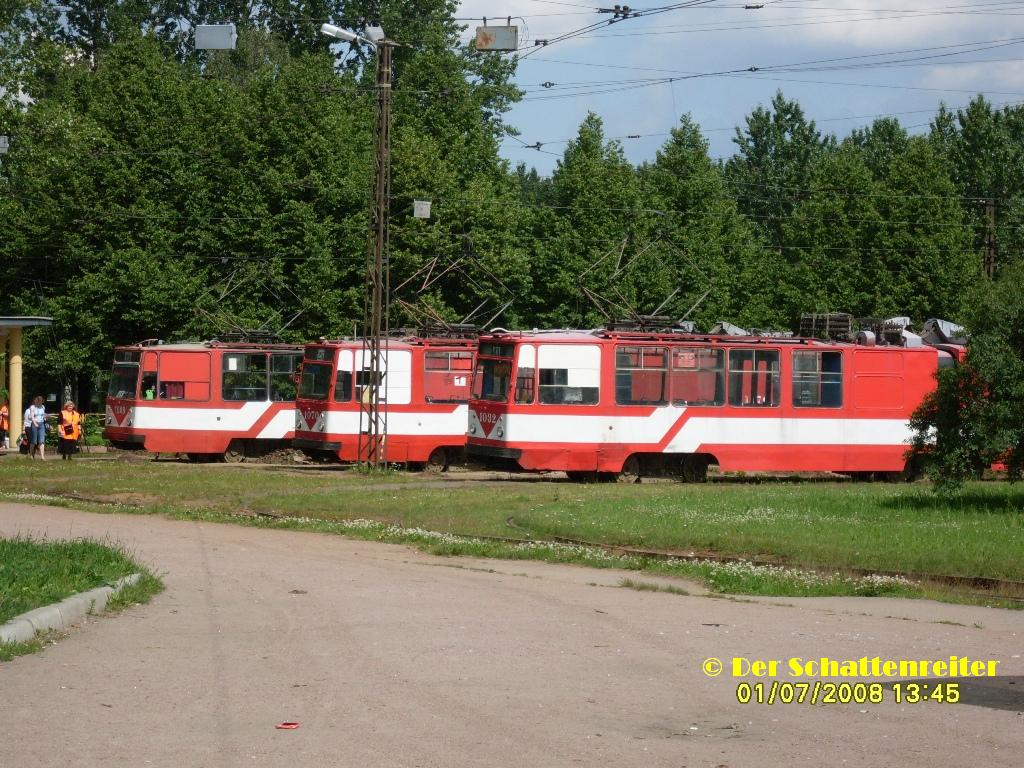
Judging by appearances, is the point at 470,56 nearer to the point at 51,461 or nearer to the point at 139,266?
the point at 139,266

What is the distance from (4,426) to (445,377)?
1776 centimetres

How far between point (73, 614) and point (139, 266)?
39.2 metres

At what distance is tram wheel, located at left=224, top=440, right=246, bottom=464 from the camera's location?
41.0m

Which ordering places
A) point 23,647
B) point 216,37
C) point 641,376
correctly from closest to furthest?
point 23,647
point 216,37
point 641,376

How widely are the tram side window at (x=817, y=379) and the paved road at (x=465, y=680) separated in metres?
18.8

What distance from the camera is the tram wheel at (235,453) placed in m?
41.0

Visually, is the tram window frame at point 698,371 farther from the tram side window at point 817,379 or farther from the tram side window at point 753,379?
the tram side window at point 817,379

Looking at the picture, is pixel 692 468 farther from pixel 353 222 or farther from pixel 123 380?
pixel 353 222

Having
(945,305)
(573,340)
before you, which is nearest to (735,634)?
(573,340)

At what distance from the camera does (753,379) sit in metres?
33.4

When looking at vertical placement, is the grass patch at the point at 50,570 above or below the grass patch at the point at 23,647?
above

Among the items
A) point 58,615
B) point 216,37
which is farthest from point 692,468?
point 58,615

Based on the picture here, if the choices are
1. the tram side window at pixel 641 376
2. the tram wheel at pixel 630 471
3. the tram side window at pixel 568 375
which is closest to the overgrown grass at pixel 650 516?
the tram wheel at pixel 630 471

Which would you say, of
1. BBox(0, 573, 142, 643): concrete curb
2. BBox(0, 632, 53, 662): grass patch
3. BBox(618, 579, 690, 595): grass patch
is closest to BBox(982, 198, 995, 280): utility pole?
BBox(618, 579, 690, 595): grass patch
